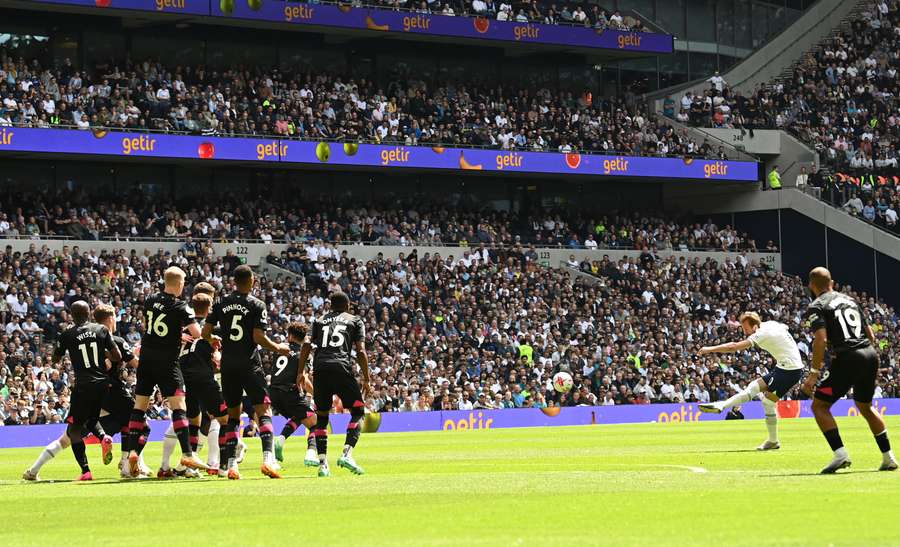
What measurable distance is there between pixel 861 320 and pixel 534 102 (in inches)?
1750

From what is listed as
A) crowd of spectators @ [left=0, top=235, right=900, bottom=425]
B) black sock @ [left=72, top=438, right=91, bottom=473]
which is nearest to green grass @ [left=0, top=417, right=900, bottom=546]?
black sock @ [left=72, top=438, right=91, bottom=473]

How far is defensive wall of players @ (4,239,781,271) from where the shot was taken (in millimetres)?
46188

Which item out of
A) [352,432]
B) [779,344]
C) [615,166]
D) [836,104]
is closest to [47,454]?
[352,432]

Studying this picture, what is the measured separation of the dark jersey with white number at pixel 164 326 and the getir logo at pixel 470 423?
76.5 feet

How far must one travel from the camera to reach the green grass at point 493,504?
10750mm

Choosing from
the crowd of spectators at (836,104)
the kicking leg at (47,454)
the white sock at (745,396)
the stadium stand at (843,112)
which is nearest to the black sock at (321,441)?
the kicking leg at (47,454)

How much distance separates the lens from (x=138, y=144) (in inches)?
1903

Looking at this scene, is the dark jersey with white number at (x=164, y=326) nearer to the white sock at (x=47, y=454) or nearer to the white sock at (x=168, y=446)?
the white sock at (x=168, y=446)

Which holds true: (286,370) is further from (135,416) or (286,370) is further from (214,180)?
(214,180)

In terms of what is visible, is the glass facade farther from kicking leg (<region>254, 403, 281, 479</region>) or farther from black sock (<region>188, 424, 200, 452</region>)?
kicking leg (<region>254, 403, 281, 479</region>)

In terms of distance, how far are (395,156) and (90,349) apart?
3634 centimetres

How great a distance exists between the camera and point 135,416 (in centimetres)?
1739

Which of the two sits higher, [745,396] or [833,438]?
[745,396]

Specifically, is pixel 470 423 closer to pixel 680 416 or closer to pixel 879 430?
pixel 680 416
